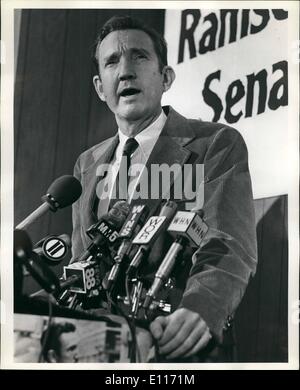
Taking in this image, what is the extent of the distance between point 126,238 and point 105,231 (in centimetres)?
8

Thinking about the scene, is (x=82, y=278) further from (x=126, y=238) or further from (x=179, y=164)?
(x=179, y=164)

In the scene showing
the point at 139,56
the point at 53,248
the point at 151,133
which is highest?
the point at 139,56

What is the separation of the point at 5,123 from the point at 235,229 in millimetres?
911

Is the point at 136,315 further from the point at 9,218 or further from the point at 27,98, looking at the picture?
the point at 27,98

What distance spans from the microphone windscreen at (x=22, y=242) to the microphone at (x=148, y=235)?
358 millimetres

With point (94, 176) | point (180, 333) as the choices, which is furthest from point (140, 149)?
point (180, 333)

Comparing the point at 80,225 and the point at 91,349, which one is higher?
the point at 80,225

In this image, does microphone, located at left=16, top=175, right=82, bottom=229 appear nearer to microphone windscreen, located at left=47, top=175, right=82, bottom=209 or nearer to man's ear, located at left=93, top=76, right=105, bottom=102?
microphone windscreen, located at left=47, top=175, right=82, bottom=209

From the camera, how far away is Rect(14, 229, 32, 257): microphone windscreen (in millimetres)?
2354

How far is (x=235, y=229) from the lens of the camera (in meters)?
2.39

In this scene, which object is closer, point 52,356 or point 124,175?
point 52,356

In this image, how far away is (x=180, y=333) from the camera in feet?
7.57

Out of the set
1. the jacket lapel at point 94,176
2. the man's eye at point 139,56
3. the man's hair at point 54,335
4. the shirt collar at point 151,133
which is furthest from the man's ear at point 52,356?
the man's eye at point 139,56
